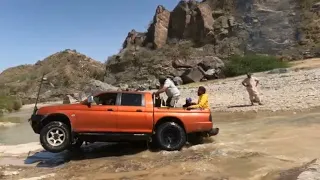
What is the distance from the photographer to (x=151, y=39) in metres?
56.0

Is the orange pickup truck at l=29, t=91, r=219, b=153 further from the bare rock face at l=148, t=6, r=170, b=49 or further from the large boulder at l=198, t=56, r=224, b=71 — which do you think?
the bare rock face at l=148, t=6, r=170, b=49

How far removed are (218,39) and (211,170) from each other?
4420 centimetres

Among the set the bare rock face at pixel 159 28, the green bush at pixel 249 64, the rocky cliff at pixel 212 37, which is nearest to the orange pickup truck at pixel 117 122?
the green bush at pixel 249 64

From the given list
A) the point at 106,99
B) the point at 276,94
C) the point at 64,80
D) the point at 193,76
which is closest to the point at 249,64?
the point at 193,76

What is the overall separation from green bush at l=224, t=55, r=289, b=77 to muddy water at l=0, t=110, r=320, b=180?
26199mm

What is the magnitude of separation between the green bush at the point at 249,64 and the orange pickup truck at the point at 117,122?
28946mm

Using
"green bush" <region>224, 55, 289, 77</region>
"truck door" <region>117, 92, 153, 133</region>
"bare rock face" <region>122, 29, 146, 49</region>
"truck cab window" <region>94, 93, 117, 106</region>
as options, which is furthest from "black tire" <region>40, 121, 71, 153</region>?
"bare rock face" <region>122, 29, 146, 49</region>

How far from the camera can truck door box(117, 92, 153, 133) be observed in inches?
430

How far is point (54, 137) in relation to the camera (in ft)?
35.5

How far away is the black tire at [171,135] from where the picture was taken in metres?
11.1

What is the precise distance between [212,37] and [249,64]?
1238 centimetres

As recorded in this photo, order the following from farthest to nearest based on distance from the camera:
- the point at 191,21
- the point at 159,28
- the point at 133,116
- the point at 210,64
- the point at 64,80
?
the point at 64,80, the point at 159,28, the point at 191,21, the point at 210,64, the point at 133,116

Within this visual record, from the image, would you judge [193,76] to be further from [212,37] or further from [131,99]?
[131,99]

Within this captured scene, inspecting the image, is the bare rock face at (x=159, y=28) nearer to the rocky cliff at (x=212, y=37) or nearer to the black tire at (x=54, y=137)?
the rocky cliff at (x=212, y=37)
